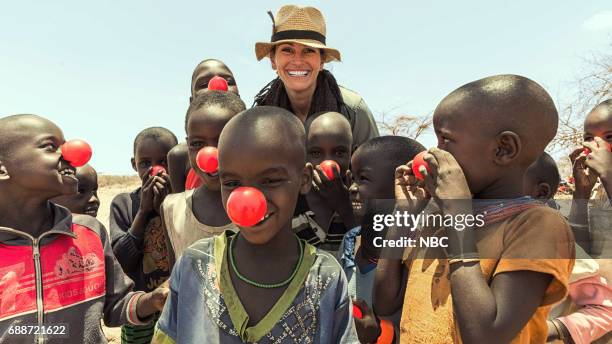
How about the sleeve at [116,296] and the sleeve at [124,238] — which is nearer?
the sleeve at [116,296]

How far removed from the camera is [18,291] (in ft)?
7.20

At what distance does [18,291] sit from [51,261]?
7.0 inches

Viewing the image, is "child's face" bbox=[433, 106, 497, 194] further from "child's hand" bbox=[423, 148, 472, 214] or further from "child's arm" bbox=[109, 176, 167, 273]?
"child's arm" bbox=[109, 176, 167, 273]

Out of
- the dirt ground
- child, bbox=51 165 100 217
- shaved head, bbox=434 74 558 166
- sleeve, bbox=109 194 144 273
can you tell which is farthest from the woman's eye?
the dirt ground

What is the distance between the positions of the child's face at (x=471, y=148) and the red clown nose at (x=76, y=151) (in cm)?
161

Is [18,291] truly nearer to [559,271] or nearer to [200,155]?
[200,155]

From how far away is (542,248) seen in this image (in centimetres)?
168

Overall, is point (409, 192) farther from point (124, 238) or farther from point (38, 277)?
point (124, 238)

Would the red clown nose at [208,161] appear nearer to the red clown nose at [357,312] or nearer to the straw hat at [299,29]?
the red clown nose at [357,312]

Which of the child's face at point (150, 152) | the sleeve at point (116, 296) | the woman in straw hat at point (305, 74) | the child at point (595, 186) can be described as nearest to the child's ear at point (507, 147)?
the child at point (595, 186)

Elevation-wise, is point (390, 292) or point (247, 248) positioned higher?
point (247, 248)

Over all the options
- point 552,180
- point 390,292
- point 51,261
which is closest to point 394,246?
point 390,292

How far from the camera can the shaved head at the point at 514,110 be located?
6.09 ft

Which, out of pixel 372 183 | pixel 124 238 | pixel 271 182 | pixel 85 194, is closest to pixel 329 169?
pixel 372 183
